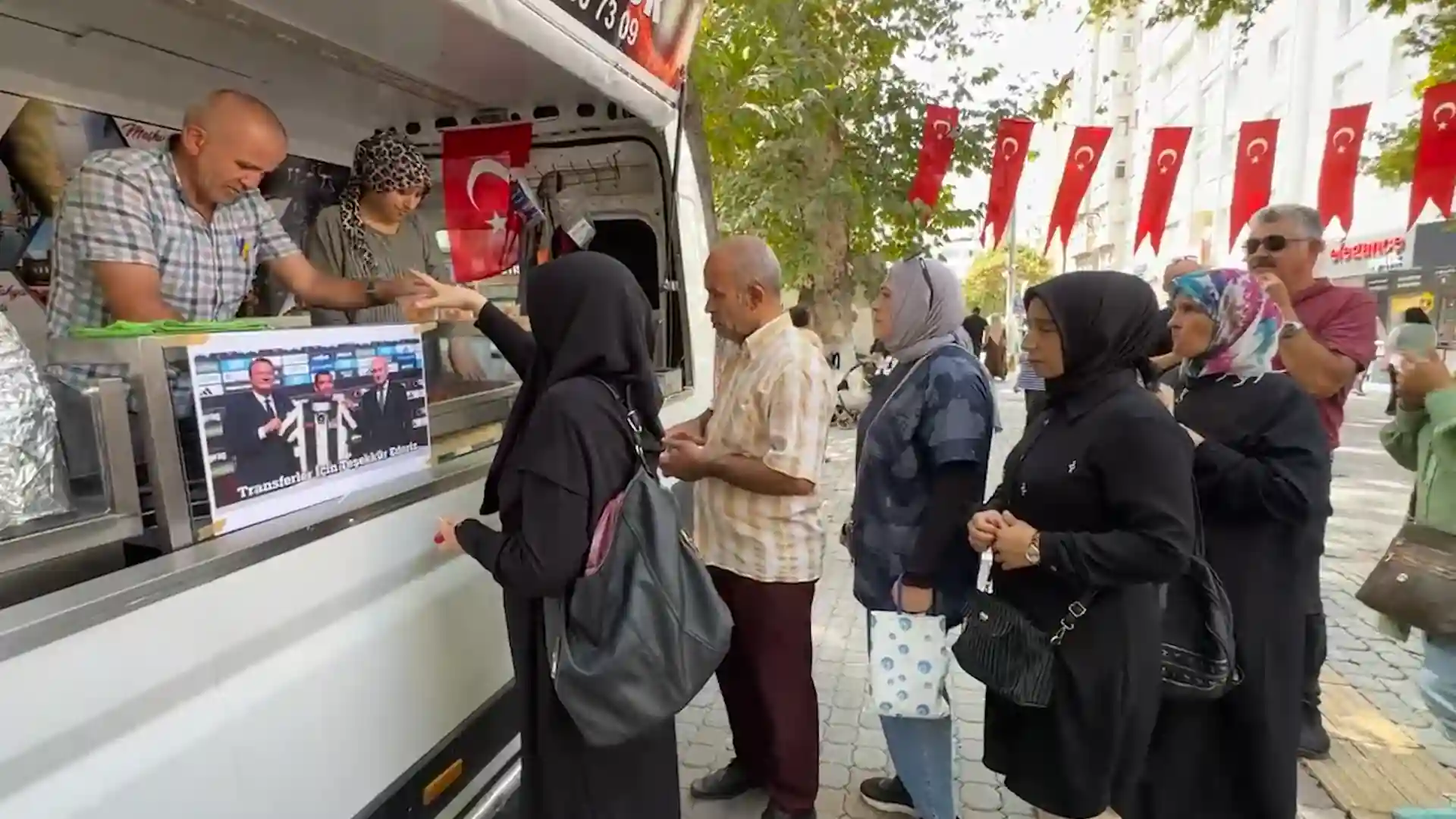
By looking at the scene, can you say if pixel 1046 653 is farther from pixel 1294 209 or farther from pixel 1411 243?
pixel 1411 243

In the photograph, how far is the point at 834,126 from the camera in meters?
8.68

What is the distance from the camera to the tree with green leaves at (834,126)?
7.14 m

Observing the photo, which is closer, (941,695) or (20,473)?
(20,473)

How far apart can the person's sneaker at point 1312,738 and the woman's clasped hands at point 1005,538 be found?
6.58ft

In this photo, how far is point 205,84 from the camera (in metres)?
3.57

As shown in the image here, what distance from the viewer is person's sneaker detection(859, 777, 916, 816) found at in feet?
9.54

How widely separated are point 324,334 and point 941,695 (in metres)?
1.84

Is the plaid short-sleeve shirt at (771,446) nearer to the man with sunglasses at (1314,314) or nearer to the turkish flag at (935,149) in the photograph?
the man with sunglasses at (1314,314)

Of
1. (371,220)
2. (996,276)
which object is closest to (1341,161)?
(371,220)

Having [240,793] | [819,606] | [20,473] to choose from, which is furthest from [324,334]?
[819,606]

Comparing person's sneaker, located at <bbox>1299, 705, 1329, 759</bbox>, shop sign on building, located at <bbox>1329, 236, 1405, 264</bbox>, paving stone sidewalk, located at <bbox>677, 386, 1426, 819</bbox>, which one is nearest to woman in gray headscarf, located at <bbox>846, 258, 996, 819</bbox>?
paving stone sidewalk, located at <bbox>677, 386, 1426, 819</bbox>

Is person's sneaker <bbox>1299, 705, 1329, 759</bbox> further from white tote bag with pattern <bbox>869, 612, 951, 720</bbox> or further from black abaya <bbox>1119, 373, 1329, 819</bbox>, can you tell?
white tote bag with pattern <bbox>869, 612, 951, 720</bbox>

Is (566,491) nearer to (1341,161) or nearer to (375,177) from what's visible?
(375,177)

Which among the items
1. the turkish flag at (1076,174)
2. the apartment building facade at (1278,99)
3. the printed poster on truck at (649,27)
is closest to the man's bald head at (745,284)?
the printed poster on truck at (649,27)
